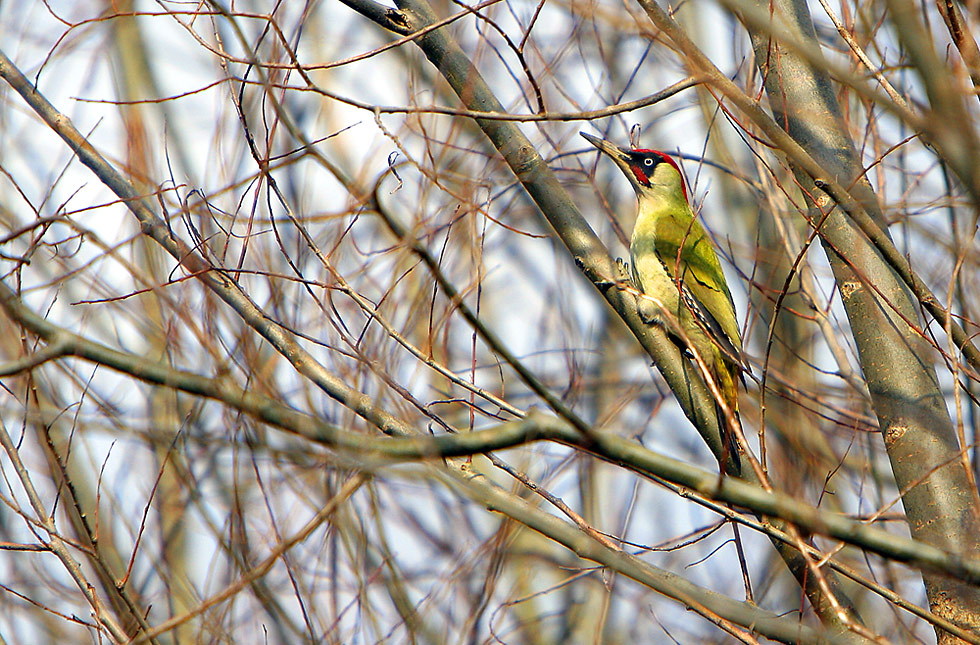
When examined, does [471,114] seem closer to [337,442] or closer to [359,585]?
[337,442]

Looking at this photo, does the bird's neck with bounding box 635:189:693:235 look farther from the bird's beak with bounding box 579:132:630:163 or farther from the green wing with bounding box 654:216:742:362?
the bird's beak with bounding box 579:132:630:163

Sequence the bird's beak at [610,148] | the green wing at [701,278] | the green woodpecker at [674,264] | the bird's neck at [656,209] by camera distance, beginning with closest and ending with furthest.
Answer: the bird's beak at [610,148], the green woodpecker at [674,264], the green wing at [701,278], the bird's neck at [656,209]

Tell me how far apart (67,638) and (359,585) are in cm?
230

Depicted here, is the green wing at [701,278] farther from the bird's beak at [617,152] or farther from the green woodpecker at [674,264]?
the bird's beak at [617,152]

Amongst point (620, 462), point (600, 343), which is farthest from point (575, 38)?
point (600, 343)

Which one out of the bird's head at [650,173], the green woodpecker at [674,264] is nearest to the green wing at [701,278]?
the green woodpecker at [674,264]

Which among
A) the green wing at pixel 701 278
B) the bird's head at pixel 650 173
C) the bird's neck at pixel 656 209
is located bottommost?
the green wing at pixel 701 278

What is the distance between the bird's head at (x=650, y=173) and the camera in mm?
5969

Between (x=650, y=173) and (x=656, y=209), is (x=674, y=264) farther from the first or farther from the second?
(x=650, y=173)

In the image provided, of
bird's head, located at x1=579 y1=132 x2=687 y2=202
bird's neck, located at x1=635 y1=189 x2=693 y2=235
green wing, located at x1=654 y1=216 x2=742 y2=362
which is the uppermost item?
bird's head, located at x1=579 y1=132 x2=687 y2=202

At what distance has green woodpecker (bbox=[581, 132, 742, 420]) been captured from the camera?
17.2ft

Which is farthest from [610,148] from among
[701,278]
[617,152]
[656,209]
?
[701,278]

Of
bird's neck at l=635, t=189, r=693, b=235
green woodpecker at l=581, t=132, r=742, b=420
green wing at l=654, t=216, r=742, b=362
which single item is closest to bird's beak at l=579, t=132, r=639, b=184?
green woodpecker at l=581, t=132, r=742, b=420

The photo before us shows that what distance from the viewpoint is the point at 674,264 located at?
218 inches
